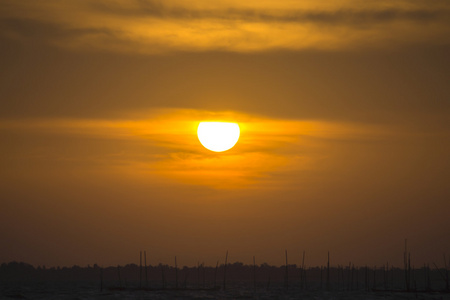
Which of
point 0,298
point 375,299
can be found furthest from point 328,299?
point 0,298

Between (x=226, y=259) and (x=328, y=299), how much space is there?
17.6 meters

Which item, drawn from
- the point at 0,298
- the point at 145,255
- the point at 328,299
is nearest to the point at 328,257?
the point at 328,299

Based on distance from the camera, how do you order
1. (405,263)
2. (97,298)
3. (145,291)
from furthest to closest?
(145,291) < (405,263) < (97,298)

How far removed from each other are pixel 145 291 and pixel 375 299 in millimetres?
36426

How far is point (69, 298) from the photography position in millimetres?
80375

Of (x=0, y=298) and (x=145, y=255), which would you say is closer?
(x=0, y=298)

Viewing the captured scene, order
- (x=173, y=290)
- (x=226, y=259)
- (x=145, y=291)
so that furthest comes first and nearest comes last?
(x=173, y=290), (x=145, y=291), (x=226, y=259)

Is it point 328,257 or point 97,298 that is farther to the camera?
point 328,257

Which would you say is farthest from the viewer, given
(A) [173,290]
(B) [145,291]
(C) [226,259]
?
(A) [173,290]

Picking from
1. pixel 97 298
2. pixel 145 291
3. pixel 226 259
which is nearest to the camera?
pixel 97 298

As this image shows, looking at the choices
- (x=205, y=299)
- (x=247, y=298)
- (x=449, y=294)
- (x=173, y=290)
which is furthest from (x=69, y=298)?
(x=449, y=294)

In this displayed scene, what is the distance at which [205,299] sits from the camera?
7919 cm

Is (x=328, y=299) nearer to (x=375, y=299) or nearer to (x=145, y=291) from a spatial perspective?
(x=375, y=299)

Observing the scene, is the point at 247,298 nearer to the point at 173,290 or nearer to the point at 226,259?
the point at 226,259
